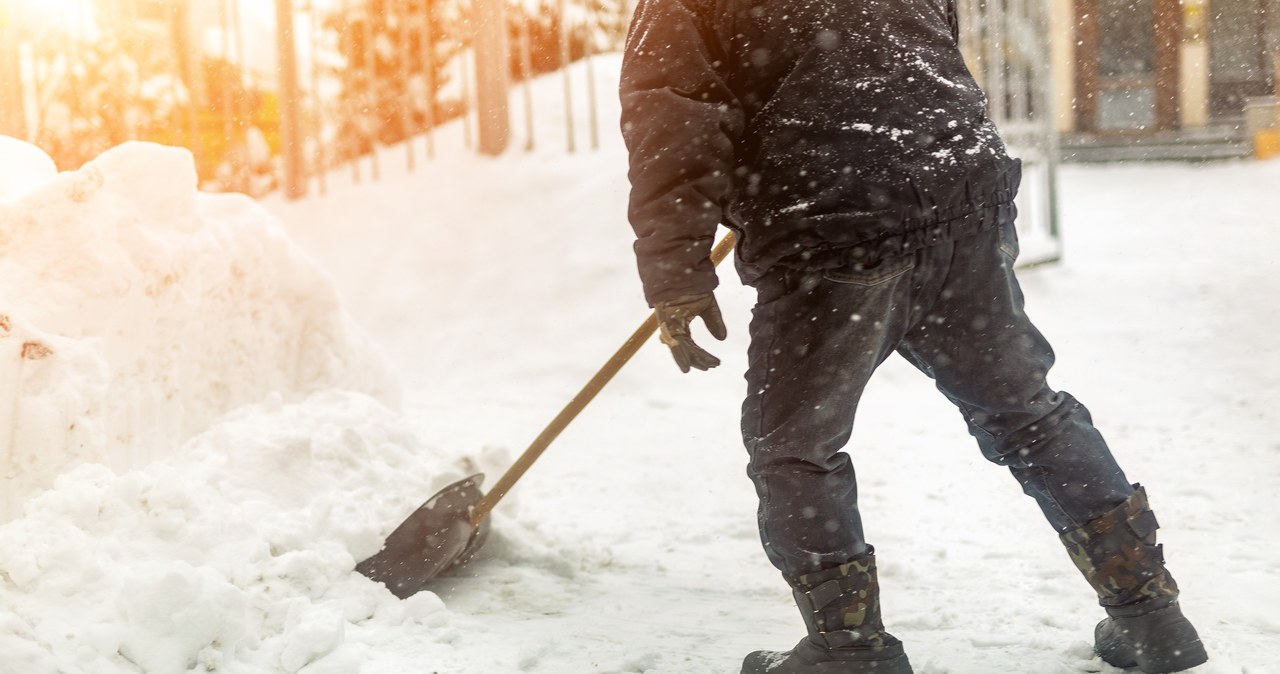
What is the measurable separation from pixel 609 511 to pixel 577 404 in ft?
3.47

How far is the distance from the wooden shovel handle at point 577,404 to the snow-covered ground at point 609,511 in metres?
0.25

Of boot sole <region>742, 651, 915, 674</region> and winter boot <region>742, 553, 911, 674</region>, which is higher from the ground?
winter boot <region>742, 553, 911, 674</region>

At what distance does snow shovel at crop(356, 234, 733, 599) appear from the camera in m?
2.61

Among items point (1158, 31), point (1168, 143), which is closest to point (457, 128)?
point (1168, 143)

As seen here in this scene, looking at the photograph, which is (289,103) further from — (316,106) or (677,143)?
(677,143)

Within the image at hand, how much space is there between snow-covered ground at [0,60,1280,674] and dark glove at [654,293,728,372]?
0.71 metres

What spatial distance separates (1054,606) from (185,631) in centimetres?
189

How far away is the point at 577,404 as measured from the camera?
265 cm

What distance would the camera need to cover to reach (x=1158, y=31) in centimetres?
1237

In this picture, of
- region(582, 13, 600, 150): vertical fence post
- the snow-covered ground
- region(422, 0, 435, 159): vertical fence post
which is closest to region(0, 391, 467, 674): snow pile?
the snow-covered ground

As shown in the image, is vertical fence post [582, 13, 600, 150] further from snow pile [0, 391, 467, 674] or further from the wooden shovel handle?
the wooden shovel handle

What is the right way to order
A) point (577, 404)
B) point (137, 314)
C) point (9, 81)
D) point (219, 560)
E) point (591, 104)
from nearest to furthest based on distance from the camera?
point (219, 560), point (577, 404), point (137, 314), point (9, 81), point (591, 104)

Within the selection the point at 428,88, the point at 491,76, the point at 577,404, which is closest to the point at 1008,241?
the point at 577,404

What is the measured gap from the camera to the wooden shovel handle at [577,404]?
2529 mm
